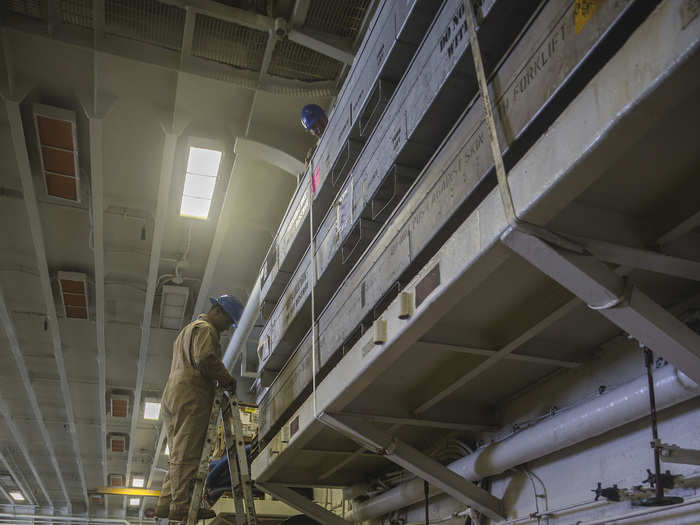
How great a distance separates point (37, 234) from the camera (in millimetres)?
6227

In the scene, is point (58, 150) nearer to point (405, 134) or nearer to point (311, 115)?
point (311, 115)

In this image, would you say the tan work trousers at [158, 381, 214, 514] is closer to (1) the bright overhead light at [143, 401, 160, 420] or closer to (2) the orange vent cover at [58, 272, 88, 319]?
(2) the orange vent cover at [58, 272, 88, 319]

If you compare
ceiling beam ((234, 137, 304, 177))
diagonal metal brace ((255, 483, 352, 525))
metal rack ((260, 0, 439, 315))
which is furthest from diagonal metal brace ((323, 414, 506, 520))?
ceiling beam ((234, 137, 304, 177))

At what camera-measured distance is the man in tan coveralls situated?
4.02 meters

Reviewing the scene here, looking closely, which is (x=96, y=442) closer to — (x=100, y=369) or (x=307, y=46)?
(x=100, y=369)

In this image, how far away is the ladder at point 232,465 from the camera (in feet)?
12.2

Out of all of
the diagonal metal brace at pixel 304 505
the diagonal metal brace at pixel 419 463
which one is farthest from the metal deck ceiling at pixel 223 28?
the diagonal metal brace at pixel 304 505

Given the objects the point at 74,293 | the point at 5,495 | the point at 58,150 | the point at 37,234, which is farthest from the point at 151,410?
the point at 5,495

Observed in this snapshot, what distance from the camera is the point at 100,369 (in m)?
8.84

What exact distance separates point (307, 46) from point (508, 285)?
3011mm

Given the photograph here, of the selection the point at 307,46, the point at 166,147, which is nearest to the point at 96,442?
the point at 166,147

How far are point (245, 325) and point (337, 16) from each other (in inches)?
142

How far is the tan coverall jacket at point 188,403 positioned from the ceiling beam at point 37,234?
2.14 m

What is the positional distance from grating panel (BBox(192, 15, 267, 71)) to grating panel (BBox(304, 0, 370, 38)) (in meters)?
0.44
